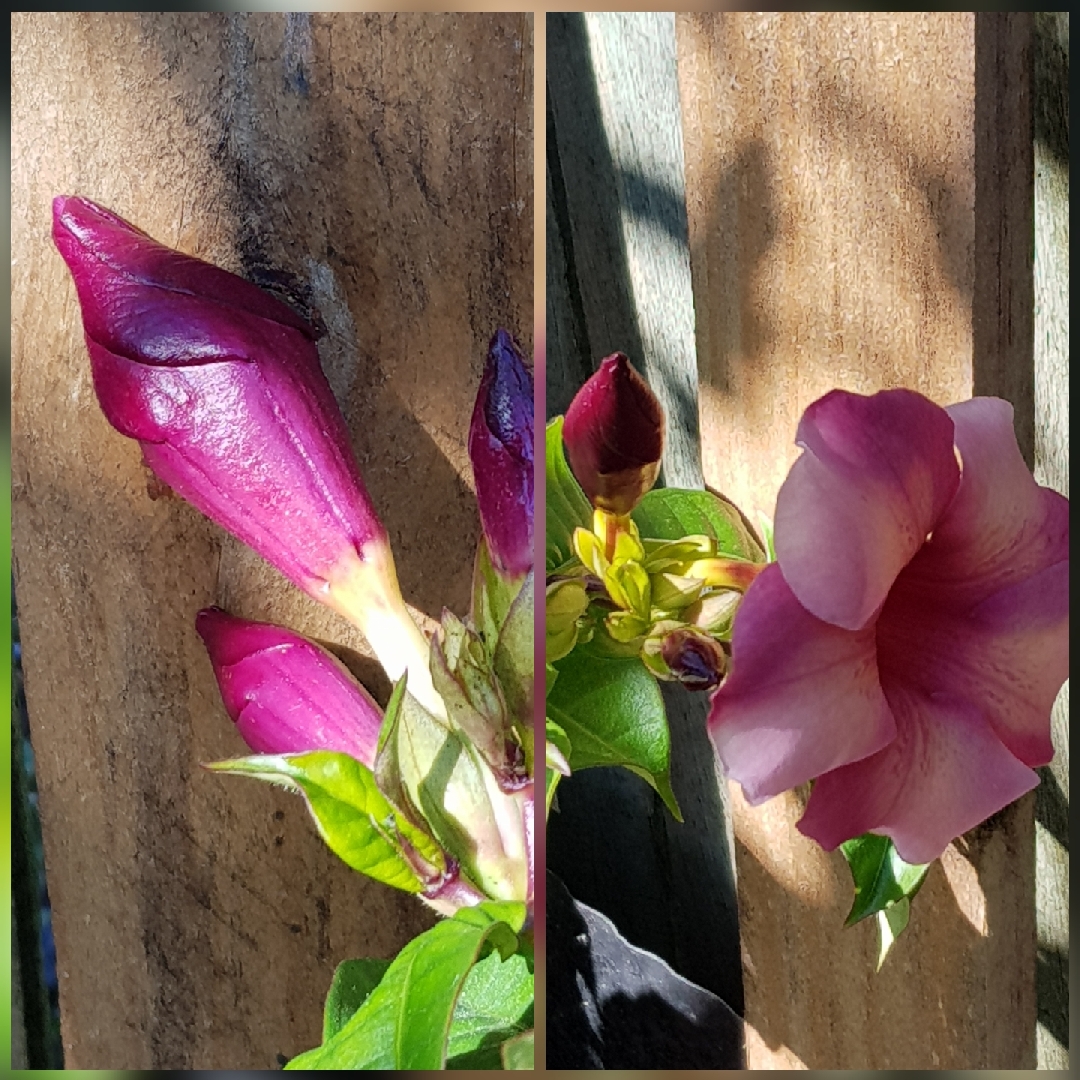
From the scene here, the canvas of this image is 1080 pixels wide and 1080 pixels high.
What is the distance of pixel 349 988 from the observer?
0.61 metres

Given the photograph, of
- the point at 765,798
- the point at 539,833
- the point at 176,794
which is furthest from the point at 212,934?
the point at 765,798

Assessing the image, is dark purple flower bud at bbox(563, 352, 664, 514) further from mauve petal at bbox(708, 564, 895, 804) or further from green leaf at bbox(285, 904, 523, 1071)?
green leaf at bbox(285, 904, 523, 1071)

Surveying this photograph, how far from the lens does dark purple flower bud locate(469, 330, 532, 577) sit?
1.88ft

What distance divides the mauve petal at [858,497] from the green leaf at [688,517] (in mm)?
35

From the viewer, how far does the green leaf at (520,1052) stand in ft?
1.93

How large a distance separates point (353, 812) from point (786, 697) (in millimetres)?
219

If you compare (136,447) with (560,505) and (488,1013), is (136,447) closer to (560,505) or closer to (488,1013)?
(560,505)

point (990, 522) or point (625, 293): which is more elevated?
point (625, 293)

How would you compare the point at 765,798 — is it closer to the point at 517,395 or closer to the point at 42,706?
the point at 517,395

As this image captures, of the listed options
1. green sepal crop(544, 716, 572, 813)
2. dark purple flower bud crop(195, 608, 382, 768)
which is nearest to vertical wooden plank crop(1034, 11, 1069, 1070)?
green sepal crop(544, 716, 572, 813)

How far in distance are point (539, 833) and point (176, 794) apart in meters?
0.20

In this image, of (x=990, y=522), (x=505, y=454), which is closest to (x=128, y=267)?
(x=505, y=454)

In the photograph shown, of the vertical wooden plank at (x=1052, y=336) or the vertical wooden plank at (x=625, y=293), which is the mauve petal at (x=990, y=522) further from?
the vertical wooden plank at (x=625, y=293)

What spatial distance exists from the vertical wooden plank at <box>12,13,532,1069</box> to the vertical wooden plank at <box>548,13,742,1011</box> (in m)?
0.03
